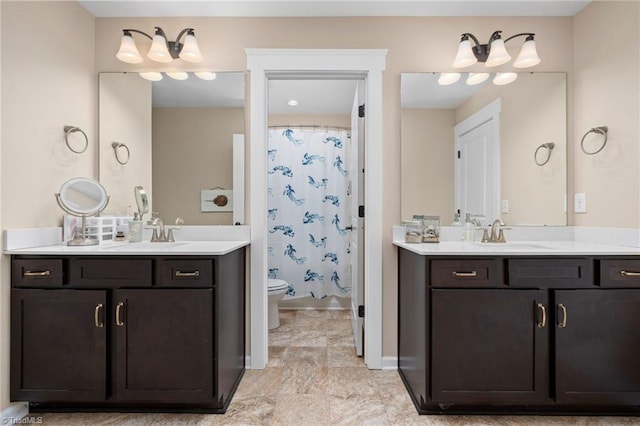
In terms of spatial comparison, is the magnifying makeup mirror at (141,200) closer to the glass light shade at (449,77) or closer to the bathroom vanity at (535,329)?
the bathroom vanity at (535,329)

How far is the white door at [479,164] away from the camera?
2422mm

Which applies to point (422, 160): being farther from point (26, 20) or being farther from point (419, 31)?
point (26, 20)

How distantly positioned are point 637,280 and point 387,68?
71.4 inches

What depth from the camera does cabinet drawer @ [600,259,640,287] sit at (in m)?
1.77

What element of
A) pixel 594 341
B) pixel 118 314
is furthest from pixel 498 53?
pixel 118 314

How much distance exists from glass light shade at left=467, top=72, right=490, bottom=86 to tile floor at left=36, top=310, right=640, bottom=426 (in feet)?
6.49

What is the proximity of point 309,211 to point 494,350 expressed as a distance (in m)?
2.51

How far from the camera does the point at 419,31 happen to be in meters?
2.42

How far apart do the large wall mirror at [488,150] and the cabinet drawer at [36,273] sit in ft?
6.54

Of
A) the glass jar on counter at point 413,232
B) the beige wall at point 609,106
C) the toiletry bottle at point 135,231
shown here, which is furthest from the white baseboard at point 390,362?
the toiletry bottle at point 135,231

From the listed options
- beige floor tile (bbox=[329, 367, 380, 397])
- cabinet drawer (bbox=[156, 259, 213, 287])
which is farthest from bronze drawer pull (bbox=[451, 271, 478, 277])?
cabinet drawer (bbox=[156, 259, 213, 287])

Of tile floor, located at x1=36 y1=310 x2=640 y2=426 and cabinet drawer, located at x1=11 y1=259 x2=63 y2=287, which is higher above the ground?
cabinet drawer, located at x1=11 y1=259 x2=63 y2=287

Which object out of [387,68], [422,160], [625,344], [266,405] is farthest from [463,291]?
[387,68]

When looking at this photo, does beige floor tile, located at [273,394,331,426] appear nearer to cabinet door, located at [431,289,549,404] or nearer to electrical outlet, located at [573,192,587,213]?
cabinet door, located at [431,289,549,404]
